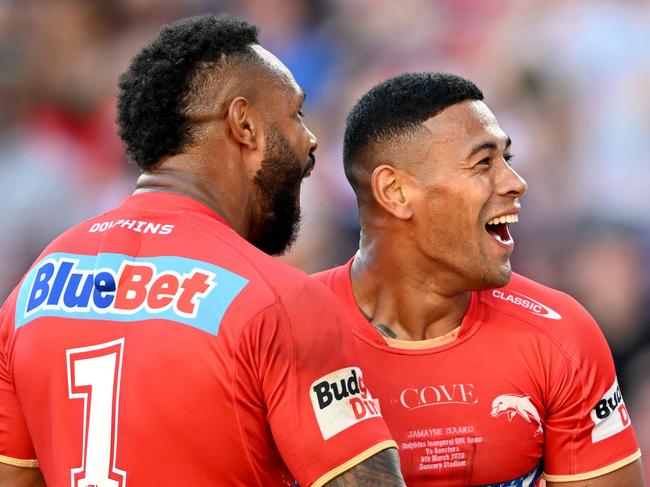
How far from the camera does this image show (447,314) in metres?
3.10

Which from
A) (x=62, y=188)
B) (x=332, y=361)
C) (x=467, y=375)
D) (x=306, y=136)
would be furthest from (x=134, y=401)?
(x=62, y=188)

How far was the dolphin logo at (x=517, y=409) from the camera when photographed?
113 inches

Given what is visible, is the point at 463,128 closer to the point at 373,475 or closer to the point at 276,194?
the point at 276,194

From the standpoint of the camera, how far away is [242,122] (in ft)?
8.11

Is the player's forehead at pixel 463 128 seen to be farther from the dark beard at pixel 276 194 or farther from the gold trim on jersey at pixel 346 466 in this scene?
the gold trim on jersey at pixel 346 466

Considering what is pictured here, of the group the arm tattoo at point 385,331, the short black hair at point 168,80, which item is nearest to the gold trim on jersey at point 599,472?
the arm tattoo at point 385,331

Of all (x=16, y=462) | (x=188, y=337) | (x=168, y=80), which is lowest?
(x=16, y=462)

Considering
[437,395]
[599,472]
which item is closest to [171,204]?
[437,395]

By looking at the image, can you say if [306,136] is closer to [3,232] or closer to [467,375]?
[467,375]

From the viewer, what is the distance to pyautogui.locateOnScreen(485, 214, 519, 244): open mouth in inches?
119

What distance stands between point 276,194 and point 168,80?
39 centimetres

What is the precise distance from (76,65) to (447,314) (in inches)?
154

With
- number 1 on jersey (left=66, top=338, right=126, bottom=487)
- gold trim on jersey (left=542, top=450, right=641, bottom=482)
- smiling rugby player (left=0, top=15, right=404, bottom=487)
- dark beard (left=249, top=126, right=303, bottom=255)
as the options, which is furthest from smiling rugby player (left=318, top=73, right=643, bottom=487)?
number 1 on jersey (left=66, top=338, right=126, bottom=487)

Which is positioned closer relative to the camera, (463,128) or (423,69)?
(463,128)
